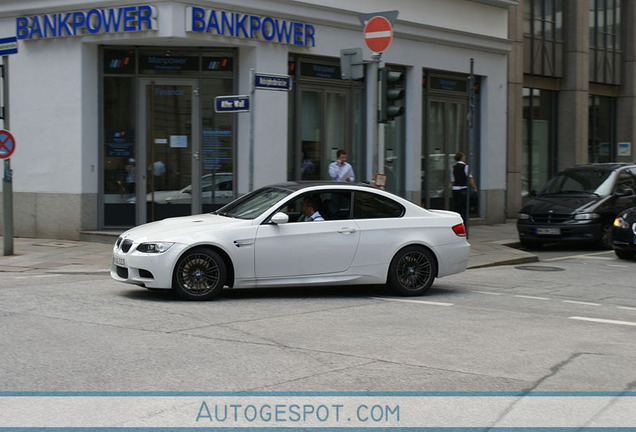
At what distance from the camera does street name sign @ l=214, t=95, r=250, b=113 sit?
13992 millimetres

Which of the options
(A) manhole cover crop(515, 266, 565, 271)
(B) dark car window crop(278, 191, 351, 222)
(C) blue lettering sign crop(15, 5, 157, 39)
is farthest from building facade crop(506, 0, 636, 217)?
(B) dark car window crop(278, 191, 351, 222)

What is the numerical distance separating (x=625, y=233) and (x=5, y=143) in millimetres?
11237

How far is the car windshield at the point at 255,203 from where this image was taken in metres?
10.6

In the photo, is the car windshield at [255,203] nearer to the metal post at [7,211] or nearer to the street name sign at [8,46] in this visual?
the metal post at [7,211]

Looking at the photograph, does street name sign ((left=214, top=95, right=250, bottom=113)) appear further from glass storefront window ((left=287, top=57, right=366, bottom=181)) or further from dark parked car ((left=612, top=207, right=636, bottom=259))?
dark parked car ((left=612, top=207, right=636, bottom=259))

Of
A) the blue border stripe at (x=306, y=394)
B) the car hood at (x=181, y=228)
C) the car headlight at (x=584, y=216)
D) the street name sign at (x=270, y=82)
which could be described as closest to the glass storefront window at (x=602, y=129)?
the car headlight at (x=584, y=216)

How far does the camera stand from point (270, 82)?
14.1 m

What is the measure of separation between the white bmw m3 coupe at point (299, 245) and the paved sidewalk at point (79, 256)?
11.5ft

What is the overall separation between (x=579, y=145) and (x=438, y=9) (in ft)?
28.8

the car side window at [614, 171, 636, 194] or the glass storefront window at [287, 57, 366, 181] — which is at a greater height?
the glass storefront window at [287, 57, 366, 181]

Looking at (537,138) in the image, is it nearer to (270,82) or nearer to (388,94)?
(388,94)

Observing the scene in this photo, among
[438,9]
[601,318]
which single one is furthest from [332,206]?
[438,9]

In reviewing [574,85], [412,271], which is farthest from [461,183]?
[574,85]

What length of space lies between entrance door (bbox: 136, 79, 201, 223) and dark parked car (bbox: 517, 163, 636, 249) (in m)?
7.17
